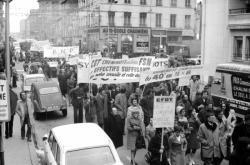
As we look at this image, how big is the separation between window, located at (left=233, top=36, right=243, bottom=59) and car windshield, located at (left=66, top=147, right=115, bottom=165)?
2795 cm

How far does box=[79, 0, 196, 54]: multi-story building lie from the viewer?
194 feet

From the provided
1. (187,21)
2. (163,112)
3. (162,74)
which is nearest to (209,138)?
(163,112)

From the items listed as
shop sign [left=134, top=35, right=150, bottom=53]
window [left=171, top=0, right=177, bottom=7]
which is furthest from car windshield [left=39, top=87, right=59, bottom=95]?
window [left=171, top=0, right=177, bottom=7]

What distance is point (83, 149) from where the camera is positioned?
31.0 feet

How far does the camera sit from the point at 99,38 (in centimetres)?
5959

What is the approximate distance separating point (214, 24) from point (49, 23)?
58.4 metres

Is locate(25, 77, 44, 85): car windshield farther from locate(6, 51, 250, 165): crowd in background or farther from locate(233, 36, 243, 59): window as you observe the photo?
locate(233, 36, 243, 59): window

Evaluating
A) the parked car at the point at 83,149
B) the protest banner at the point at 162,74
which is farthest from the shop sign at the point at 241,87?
the parked car at the point at 83,149

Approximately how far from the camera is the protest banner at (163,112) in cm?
1098

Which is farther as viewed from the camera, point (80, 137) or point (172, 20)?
point (172, 20)

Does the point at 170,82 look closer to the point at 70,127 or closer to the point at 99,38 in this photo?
the point at 70,127

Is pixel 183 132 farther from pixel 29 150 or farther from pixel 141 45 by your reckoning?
pixel 141 45

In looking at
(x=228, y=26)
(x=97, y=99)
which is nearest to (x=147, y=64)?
(x=97, y=99)

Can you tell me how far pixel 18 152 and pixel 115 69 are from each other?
487 centimetres
